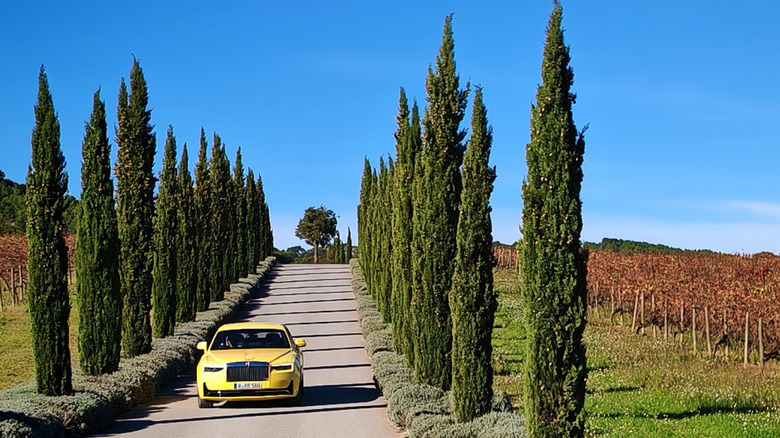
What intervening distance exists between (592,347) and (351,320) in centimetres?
1345

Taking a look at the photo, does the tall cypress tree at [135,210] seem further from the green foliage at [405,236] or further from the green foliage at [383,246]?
the green foliage at [383,246]

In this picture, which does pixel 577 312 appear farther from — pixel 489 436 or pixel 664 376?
pixel 664 376

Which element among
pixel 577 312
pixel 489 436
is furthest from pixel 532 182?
pixel 489 436

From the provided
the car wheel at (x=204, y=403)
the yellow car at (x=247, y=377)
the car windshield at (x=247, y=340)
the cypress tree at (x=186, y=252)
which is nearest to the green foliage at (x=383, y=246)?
the cypress tree at (x=186, y=252)

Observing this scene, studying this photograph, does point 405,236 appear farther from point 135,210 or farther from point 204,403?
point 135,210

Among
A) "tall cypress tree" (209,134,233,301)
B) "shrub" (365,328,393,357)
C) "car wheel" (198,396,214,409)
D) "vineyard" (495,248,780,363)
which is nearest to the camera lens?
"car wheel" (198,396,214,409)

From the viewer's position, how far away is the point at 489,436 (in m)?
11.6

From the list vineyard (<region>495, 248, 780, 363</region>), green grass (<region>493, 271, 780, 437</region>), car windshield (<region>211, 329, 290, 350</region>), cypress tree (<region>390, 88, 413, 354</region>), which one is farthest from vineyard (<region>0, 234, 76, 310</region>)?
green grass (<region>493, 271, 780, 437</region>)

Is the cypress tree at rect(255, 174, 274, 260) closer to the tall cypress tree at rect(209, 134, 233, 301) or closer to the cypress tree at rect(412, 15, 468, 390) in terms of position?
the tall cypress tree at rect(209, 134, 233, 301)

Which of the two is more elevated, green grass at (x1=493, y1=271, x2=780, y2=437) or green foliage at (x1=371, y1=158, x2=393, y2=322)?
green foliage at (x1=371, y1=158, x2=393, y2=322)

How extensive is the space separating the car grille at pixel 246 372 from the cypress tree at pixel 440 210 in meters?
3.08

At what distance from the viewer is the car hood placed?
17297 millimetres

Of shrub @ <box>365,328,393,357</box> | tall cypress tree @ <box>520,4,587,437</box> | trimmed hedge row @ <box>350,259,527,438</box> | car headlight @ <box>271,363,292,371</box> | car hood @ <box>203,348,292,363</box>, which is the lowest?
trimmed hedge row @ <box>350,259,527,438</box>

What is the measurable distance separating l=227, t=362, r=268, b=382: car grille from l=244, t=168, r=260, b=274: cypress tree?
34309 millimetres
